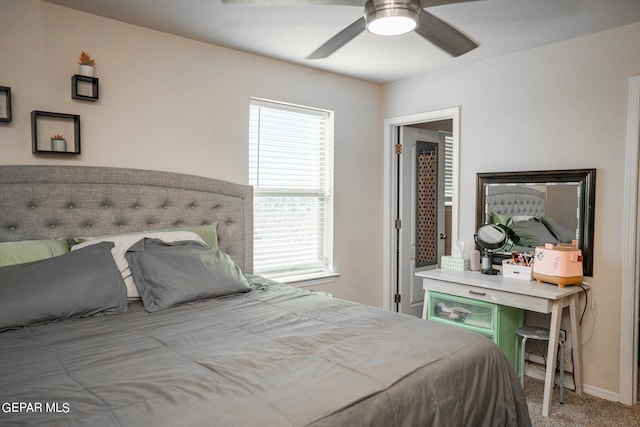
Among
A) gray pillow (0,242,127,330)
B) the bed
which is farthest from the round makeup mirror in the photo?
gray pillow (0,242,127,330)

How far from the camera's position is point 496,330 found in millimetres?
2928

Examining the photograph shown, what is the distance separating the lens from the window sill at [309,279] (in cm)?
356

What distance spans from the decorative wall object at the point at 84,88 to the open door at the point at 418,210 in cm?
279

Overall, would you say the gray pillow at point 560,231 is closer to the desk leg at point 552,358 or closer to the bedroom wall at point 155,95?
the desk leg at point 552,358

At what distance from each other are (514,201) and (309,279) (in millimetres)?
1795

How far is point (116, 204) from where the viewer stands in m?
2.67

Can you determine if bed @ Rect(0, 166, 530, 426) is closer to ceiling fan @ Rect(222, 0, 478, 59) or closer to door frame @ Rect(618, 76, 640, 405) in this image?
ceiling fan @ Rect(222, 0, 478, 59)

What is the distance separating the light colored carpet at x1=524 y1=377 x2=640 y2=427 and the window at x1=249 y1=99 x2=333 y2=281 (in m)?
1.93

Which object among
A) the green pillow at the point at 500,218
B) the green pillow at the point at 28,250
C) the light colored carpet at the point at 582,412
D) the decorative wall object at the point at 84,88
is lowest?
the light colored carpet at the point at 582,412

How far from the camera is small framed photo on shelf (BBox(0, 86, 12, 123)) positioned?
2.34 metres

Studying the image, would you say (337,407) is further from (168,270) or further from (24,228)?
(24,228)

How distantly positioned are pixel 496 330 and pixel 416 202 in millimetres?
1919

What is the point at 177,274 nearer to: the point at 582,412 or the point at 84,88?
the point at 84,88

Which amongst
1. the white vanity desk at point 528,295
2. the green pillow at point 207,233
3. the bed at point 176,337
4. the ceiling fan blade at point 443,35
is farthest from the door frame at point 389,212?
the ceiling fan blade at point 443,35
